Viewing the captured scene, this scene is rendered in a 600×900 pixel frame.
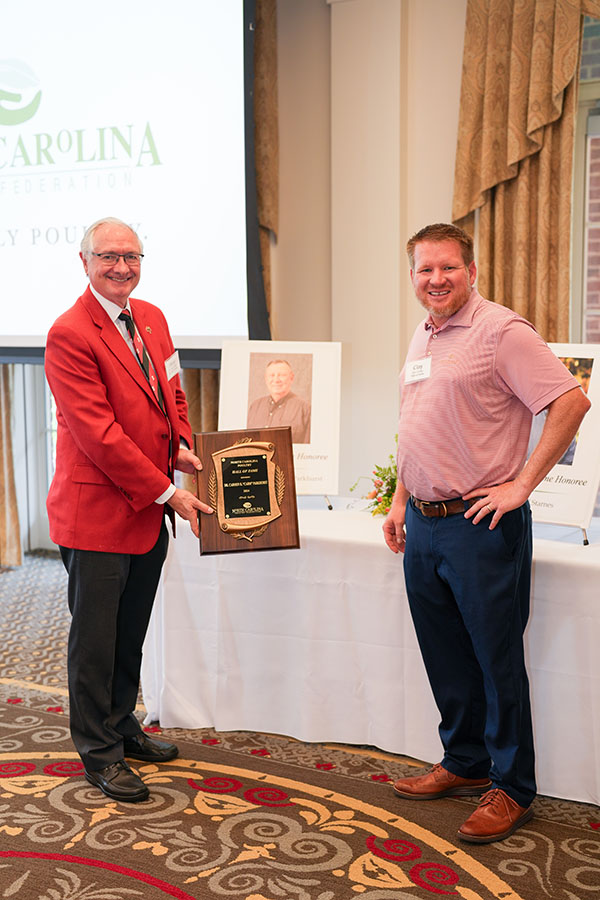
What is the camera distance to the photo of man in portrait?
3256 mm

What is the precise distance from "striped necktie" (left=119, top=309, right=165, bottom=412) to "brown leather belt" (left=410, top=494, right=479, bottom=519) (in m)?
0.82

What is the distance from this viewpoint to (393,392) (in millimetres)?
4207

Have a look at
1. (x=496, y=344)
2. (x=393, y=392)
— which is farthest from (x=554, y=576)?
(x=393, y=392)

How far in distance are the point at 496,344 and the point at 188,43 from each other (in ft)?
8.79

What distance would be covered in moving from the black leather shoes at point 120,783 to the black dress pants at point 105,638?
3 cm

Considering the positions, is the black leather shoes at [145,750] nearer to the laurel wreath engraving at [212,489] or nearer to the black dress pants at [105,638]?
the black dress pants at [105,638]

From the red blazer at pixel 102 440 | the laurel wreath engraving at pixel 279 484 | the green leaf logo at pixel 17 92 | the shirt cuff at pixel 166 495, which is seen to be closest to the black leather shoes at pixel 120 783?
the red blazer at pixel 102 440

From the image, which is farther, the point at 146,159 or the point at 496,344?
the point at 146,159

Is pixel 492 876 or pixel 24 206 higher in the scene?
pixel 24 206

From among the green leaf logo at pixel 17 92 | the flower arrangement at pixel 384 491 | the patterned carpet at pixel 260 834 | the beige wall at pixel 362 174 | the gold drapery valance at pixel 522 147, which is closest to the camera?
the patterned carpet at pixel 260 834

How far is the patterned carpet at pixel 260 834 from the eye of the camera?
7.24 feet

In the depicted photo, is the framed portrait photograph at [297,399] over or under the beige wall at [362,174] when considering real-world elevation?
under

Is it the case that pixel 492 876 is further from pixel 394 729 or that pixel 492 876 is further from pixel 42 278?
pixel 42 278

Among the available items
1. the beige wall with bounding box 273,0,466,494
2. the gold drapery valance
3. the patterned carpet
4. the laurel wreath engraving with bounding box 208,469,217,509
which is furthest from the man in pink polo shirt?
the beige wall with bounding box 273,0,466,494
